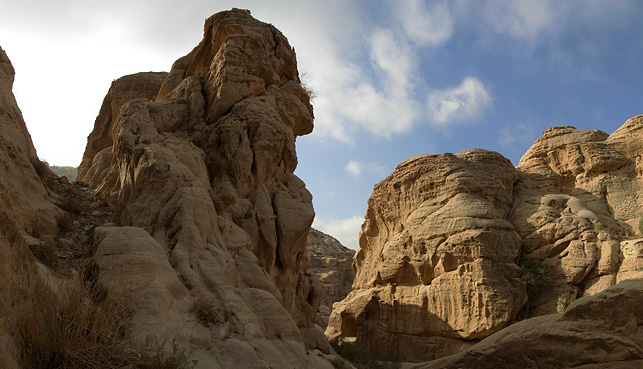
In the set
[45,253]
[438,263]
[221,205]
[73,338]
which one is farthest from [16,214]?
[438,263]

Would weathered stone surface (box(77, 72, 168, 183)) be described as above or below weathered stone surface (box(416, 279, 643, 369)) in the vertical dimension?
above

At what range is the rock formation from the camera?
19781 millimetres

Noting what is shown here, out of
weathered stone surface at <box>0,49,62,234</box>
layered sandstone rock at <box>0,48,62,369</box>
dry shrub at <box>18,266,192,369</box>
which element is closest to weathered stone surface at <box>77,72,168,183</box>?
layered sandstone rock at <box>0,48,62,369</box>

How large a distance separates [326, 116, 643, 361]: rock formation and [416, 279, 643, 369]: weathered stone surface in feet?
46.9

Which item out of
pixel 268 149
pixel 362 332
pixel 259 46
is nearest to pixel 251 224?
pixel 268 149

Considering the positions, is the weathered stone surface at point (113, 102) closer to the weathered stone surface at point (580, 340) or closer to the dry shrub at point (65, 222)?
the dry shrub at point (65, 222)

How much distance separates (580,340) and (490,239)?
15.6 m

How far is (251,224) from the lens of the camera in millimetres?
12852

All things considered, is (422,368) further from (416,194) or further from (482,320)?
(416,194)

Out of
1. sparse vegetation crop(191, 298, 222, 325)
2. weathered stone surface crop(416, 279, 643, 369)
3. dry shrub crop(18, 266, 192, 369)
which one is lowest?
dry shrub crop(18, 266, 192, 369)

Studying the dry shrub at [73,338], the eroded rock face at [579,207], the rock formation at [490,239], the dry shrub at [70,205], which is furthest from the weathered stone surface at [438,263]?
the dry shrub at [73,338]

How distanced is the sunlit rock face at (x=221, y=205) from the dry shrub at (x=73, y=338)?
1.02 meters

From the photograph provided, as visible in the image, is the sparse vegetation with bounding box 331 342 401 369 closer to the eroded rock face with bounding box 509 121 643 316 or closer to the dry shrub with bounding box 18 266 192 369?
the eroded rock face with bounding box 509 121 643 316

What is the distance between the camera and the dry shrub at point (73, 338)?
4480 mm
